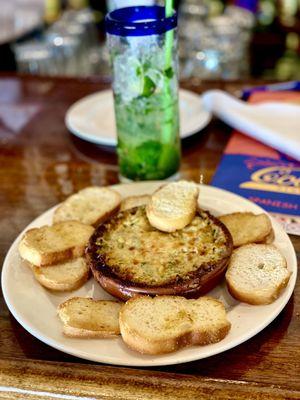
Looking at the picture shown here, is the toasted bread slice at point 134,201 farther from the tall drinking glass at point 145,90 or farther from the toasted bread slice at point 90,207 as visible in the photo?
the tall drinking glass at point 145,90

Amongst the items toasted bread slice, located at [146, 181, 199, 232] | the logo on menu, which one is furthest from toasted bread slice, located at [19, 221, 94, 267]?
the logo on menu

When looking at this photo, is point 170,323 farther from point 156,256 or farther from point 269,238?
point 269,238

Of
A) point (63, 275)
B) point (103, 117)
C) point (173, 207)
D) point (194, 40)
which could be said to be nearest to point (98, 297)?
point (63, 275)

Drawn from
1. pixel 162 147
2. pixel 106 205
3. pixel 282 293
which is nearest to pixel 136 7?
pixel 162 147

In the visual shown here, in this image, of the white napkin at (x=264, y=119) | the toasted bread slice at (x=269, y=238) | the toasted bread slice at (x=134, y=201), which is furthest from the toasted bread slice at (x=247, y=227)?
the white napkin at (x=264, y=119)

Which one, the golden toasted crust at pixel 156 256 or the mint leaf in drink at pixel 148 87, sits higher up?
the mint leaf in drink at pixel 148 87

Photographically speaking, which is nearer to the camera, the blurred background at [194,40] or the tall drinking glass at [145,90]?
the tall drinking glass at [145,90]
